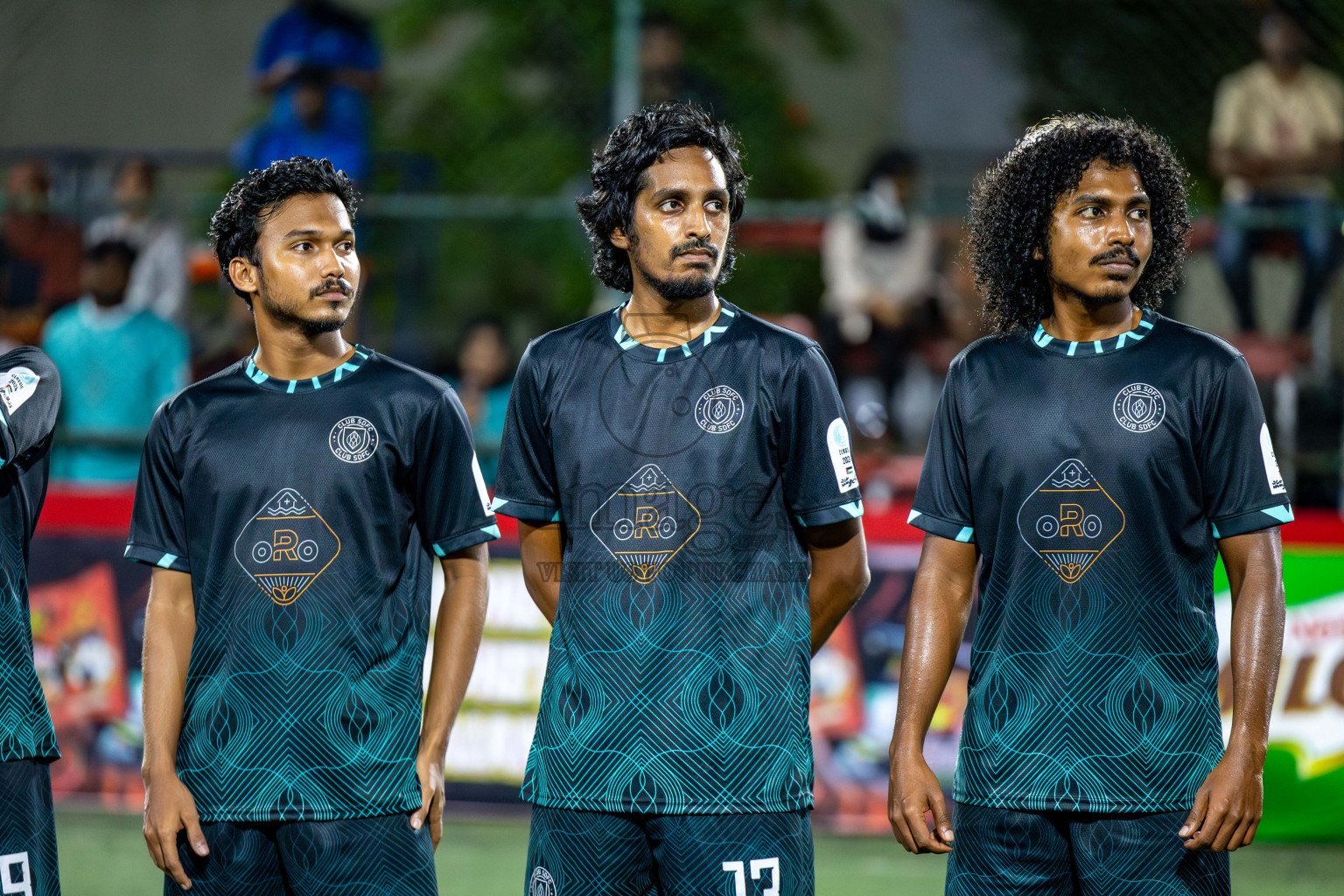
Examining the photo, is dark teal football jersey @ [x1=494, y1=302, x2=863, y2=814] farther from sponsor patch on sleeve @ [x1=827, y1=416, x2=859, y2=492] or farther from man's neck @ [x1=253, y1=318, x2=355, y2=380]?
man's neck @ [x1=253, y1=318, x2=355, y2=380]

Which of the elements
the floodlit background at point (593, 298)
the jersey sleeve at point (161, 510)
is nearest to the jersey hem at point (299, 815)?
the jersey sleeve at point (161, 510)

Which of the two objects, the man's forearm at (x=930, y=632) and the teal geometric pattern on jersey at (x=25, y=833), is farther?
the teal geometric pattern on jersey at (x=25, y=833)

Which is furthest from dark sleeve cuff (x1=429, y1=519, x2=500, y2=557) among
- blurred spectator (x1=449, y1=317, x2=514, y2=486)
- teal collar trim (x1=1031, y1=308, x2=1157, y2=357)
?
blurred spectator (x1=449, y1=317, x2=514, y2=486)

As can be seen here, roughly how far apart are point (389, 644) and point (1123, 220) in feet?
6.29

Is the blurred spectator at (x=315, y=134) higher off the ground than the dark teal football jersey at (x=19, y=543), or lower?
higher

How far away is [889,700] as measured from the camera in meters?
6.84

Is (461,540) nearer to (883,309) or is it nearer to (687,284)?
(687,284)

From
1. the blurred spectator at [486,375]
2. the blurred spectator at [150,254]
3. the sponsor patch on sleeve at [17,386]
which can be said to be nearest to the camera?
the sponsor patch on sleeve at [17,386]

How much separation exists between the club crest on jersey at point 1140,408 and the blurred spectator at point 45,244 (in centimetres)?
657

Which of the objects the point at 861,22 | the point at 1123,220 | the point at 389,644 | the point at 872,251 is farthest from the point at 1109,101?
the point at 389,644

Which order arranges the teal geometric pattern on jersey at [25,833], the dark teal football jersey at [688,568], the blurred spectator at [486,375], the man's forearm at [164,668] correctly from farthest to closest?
the blurred spectator at [486,375], the teal geometric pattern on jersey at [25,833], the man's forearm at [164,668], the dark teal football jersey at [688,568]

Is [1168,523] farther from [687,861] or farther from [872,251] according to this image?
[872,251]

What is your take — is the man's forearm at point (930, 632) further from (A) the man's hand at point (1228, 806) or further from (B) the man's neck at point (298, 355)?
(B) the man's neck at point (298, 355)

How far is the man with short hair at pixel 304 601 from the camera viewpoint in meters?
3.35
